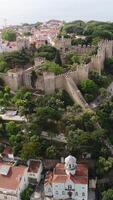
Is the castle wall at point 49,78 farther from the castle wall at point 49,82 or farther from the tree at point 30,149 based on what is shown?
the tree at point 30,149

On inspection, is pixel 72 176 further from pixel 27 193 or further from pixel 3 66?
pixel 3 66

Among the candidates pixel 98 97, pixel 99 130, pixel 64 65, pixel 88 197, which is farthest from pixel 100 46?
pixel 88 197

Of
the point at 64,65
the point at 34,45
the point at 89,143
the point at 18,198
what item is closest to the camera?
the point at 18,198

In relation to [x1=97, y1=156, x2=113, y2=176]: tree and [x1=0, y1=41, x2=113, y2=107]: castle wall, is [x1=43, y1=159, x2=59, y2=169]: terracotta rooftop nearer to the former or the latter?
[x1=97, y1=156, x2=113, y2=176]: tree

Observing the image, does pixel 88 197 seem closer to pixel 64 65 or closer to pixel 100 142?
pixel 100 142

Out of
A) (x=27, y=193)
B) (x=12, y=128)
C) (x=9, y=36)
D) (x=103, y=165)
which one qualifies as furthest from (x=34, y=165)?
(x=9, y=36)

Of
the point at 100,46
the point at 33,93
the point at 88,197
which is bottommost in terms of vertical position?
the point at 88,197
